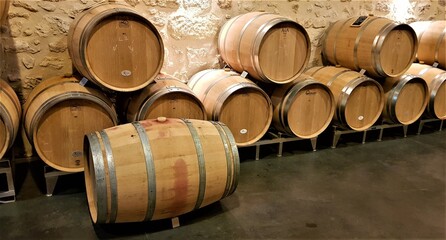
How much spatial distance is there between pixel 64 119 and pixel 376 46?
309 centimetres

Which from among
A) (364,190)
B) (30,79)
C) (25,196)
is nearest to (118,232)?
(25,196)

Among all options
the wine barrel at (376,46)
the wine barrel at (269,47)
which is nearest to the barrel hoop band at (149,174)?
the wine barrel at (269,47)

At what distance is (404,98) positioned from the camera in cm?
442

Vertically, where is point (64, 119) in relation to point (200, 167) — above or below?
above

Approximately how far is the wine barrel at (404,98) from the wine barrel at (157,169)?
257 cm

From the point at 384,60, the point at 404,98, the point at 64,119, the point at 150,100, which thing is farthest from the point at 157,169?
the point at 404,98

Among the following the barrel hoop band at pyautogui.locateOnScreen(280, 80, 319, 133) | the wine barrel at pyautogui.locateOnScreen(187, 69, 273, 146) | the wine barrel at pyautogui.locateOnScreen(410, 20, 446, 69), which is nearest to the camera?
the wine barrel at pyautogui.locateOnScreen(187, 69, 273, 146)

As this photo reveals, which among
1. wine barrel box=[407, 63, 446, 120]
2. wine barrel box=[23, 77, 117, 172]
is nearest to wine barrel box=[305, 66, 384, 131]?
wine barrel box=[407, 63, 446, 120]

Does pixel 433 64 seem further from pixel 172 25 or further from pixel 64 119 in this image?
pixel 64 119

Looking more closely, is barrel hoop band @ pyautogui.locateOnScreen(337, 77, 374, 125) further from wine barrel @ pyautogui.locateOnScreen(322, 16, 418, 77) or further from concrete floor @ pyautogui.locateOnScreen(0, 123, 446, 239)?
concrete floor @ pyautogui.locateOnScreen(0, 123, 446, 239)

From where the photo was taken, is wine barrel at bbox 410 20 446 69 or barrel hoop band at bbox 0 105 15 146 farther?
wine barrel at bbox 410 20 446 69

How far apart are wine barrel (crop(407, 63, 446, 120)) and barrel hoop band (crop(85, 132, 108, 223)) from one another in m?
4.02

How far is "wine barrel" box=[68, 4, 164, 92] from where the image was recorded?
108 inches

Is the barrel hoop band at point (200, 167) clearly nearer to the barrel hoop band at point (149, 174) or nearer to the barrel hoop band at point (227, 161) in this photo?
the barrel hoop band at point (227, 161)
